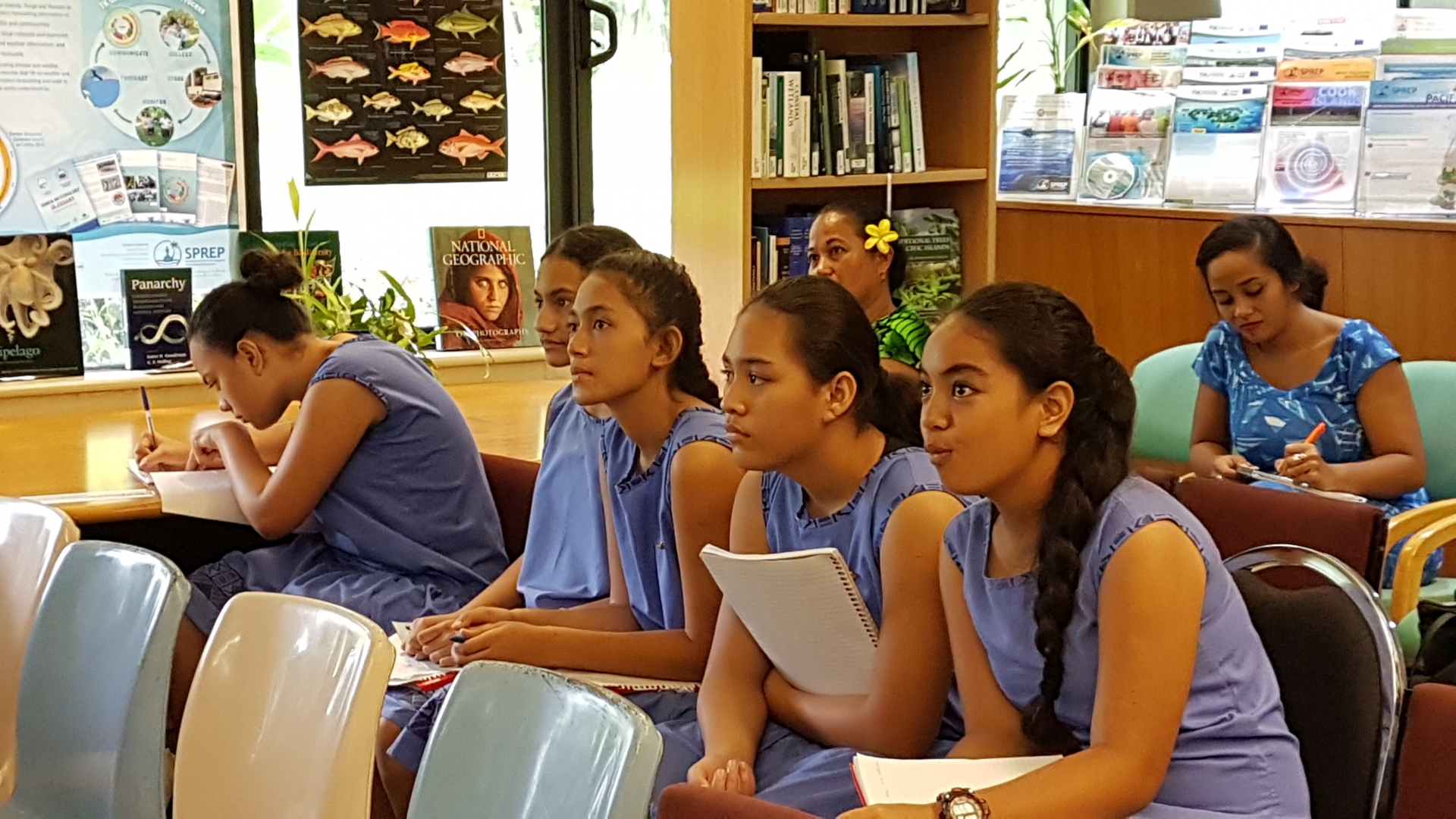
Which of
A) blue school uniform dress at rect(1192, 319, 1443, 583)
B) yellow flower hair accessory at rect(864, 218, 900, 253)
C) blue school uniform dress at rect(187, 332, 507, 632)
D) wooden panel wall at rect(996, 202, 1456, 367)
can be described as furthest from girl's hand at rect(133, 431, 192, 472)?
blue school uniform dress at rect(1192, 319, 1443, 583)

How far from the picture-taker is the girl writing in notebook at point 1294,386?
311 centimetres

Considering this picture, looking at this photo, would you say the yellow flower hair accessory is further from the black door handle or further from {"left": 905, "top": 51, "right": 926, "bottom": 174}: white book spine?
the black door handle

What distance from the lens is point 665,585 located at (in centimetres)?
242

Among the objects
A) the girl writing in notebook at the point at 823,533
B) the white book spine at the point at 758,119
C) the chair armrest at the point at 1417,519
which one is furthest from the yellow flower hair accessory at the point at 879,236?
the girl writing in notebook at the point at 823,533

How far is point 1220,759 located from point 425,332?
2.89 m

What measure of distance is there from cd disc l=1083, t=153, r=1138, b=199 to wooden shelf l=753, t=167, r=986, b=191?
88 centimetres

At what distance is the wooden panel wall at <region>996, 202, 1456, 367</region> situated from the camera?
12.8ft

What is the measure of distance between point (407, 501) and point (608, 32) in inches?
78.7

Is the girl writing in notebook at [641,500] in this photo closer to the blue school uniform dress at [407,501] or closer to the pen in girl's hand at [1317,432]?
the blue school uniform dress at [407,501]

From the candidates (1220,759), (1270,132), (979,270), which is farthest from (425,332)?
(1220,759)

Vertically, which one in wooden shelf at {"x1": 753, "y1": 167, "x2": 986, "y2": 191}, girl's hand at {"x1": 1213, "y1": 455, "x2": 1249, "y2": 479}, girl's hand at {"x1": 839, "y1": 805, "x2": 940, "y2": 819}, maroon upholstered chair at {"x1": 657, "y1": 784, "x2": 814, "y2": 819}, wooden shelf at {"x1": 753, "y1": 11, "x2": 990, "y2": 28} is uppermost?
wooden shelf at {"x1": 753, "y1": 11, "x2": 990, "y2": 28}

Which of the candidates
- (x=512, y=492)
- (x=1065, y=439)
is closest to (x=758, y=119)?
(x=512, y=492)

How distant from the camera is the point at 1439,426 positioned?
3188mm

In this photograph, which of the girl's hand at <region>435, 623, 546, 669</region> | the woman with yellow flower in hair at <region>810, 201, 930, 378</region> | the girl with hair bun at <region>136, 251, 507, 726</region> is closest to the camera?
the girl's hand at <region>435, 623, 546, 669</region>
